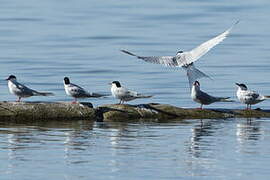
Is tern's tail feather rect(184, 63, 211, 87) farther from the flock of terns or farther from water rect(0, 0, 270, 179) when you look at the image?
water rect(0, 0, 270, 179)

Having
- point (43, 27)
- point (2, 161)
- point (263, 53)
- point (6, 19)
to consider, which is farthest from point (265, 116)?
point (6, 19)

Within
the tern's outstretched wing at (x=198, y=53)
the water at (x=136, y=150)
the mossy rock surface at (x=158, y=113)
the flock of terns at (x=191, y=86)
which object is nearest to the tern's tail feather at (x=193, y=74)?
the flock of terns at (x=191, y=86)

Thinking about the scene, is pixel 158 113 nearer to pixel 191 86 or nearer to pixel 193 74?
pixel 191 86

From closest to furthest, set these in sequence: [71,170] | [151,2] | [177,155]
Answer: [71,170] → [177,155] → [151,2]

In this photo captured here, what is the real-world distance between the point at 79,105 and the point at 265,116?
275cm

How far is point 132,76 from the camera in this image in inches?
913

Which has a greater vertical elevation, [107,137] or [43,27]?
[43,27]

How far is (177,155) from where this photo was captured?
12094 mm

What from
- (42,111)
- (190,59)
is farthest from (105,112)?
(190,59)

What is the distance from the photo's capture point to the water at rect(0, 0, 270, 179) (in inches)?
449

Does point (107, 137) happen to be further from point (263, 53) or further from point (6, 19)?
point (6, 19)

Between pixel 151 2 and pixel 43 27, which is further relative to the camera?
pixel 151 2

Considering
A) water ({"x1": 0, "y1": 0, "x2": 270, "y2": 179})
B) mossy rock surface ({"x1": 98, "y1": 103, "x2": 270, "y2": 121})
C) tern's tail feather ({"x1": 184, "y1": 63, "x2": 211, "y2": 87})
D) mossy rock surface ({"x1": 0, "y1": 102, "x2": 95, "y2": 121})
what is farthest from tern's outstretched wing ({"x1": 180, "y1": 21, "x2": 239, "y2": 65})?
mossy rock surface ({"x1": 0, "y1": 102, "x2": 95, "y2": 121})

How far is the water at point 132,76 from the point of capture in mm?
11406
